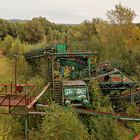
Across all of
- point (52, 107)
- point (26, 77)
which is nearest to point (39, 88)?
point (52, 107)

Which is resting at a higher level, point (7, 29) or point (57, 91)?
point (7, 29)

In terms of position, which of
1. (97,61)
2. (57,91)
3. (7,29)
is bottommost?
(57,91)

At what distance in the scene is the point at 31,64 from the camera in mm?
38344

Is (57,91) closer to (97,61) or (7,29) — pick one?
(97,61)

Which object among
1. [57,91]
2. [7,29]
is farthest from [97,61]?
[7,29]

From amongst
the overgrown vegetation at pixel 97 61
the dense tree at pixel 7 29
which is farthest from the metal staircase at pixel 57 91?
the dense tree at pixel 7 29

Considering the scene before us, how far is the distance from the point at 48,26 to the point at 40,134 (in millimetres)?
60855

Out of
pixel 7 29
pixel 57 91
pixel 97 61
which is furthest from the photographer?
pixel 7 29

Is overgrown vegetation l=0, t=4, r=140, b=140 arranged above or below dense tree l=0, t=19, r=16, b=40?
below

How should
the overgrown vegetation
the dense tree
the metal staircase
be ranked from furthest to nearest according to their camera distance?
the dense tree → the metal staircase → the overgrown vegetation

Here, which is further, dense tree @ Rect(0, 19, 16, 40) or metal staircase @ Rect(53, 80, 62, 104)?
dense tree @ Rect(0, 19, 16, 40)

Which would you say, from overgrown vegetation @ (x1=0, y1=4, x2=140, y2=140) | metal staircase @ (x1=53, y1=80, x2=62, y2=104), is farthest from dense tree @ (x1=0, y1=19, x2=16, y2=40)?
metal staircase @ (x1=53, y1=80, x2=62, y2=104)

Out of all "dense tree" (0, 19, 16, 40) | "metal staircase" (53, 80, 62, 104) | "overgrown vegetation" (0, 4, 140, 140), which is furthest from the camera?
"dense tree" (0, 19, 16, 40)

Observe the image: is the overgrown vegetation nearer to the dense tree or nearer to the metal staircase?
the dense tree
